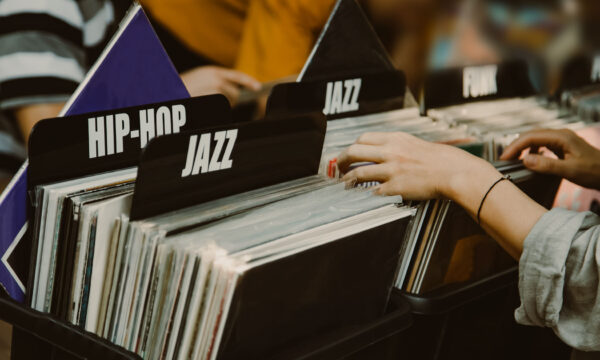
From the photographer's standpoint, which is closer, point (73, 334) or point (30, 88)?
point (73, 334)

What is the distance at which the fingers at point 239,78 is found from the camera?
54.3 inches

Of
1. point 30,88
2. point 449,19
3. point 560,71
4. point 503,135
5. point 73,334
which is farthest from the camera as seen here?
point 560,71

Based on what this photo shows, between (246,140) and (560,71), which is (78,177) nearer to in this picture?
(246,140)

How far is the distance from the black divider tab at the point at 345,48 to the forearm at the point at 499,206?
14.1 inches

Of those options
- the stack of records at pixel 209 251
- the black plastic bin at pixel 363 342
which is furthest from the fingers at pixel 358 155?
the black plastic bin at pixel 363 342

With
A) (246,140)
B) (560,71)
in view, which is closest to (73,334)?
(246,140)

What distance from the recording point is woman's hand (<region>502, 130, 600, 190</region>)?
1.29m

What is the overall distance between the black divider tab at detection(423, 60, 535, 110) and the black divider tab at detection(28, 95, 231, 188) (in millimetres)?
617

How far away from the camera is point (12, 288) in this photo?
90 centimetres

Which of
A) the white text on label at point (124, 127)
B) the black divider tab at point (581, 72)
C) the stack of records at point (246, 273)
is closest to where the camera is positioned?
the stack of records at point (246, 273)

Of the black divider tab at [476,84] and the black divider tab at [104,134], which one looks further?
the black divider tab at [476,84]

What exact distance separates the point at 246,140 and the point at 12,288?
1.30ft

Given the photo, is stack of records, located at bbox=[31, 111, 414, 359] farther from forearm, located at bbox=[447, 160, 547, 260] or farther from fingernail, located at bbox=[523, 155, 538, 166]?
fingernail, located at bbox=[523, 155, 538, 166]

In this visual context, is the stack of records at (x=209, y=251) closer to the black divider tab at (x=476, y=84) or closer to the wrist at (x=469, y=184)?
the wrist at (x=469, y=184)
